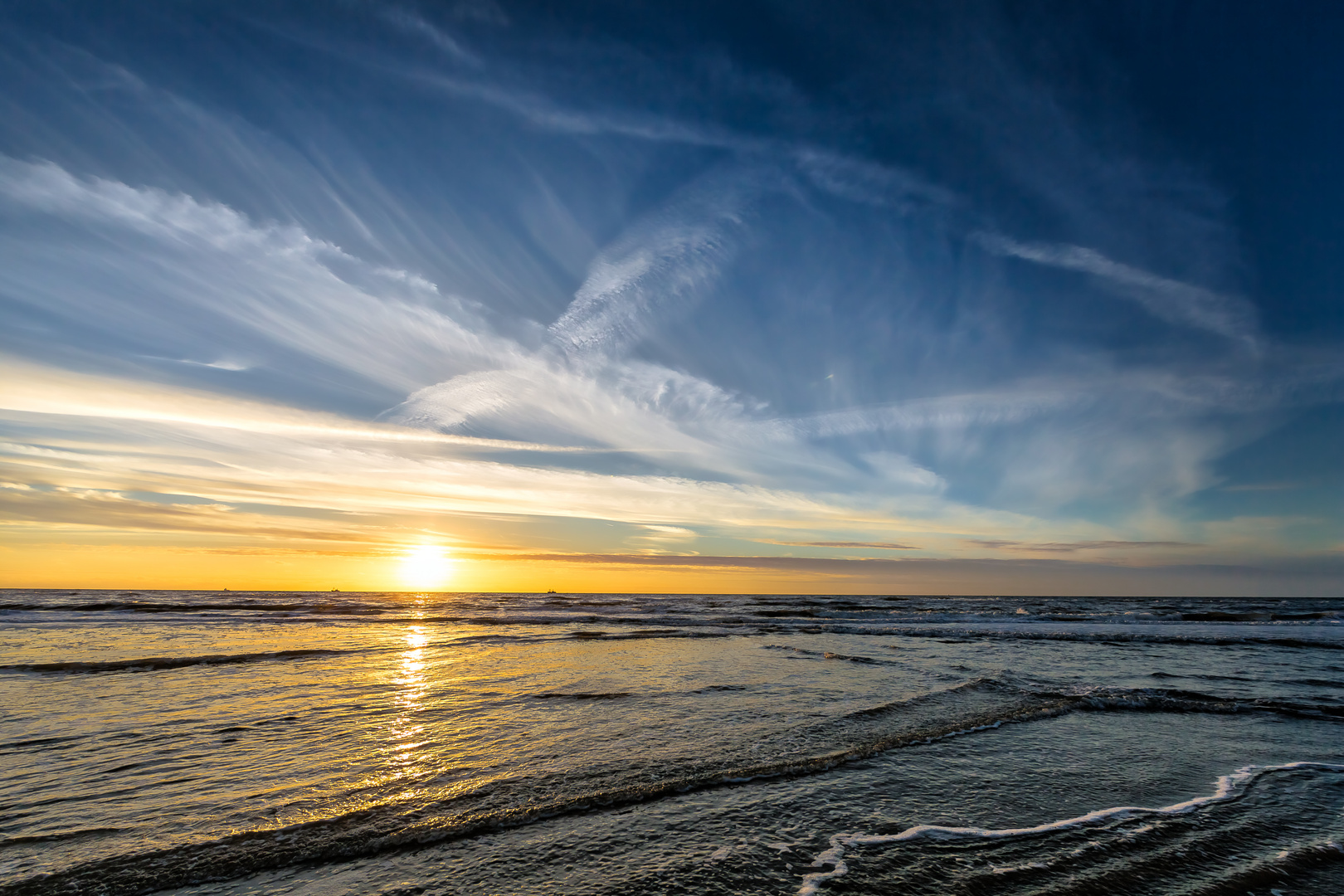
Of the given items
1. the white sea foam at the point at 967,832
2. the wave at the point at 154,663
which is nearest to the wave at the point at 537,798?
the white sea foam at the point at 967,832

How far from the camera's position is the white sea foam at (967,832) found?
167 inches

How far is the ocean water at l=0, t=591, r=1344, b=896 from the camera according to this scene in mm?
4246

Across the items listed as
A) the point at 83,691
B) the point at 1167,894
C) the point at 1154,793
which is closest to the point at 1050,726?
the point at 1154,793

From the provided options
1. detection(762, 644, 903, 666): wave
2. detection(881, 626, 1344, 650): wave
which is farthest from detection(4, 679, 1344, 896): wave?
detection(881, 626, 1344, 650): wave

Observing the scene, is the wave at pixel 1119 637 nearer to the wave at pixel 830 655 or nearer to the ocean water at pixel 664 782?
the wave at pixel 830 655

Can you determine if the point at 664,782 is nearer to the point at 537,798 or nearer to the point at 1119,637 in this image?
the point at 537,798

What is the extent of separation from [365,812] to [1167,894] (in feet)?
21.0

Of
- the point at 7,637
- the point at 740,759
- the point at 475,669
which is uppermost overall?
the point at 740,759

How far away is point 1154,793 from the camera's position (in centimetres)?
598

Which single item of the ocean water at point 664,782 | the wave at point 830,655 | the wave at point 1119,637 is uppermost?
the ocean water at point 664,782

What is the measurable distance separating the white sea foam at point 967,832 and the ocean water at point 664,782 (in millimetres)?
27

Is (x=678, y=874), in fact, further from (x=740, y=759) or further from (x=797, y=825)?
(x=740, y=759)

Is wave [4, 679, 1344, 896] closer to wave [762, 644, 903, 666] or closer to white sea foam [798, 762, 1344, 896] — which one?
white sea foam [798, 762, 1344, 896]

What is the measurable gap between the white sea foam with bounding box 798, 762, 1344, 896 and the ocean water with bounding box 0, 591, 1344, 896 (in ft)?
0.09
